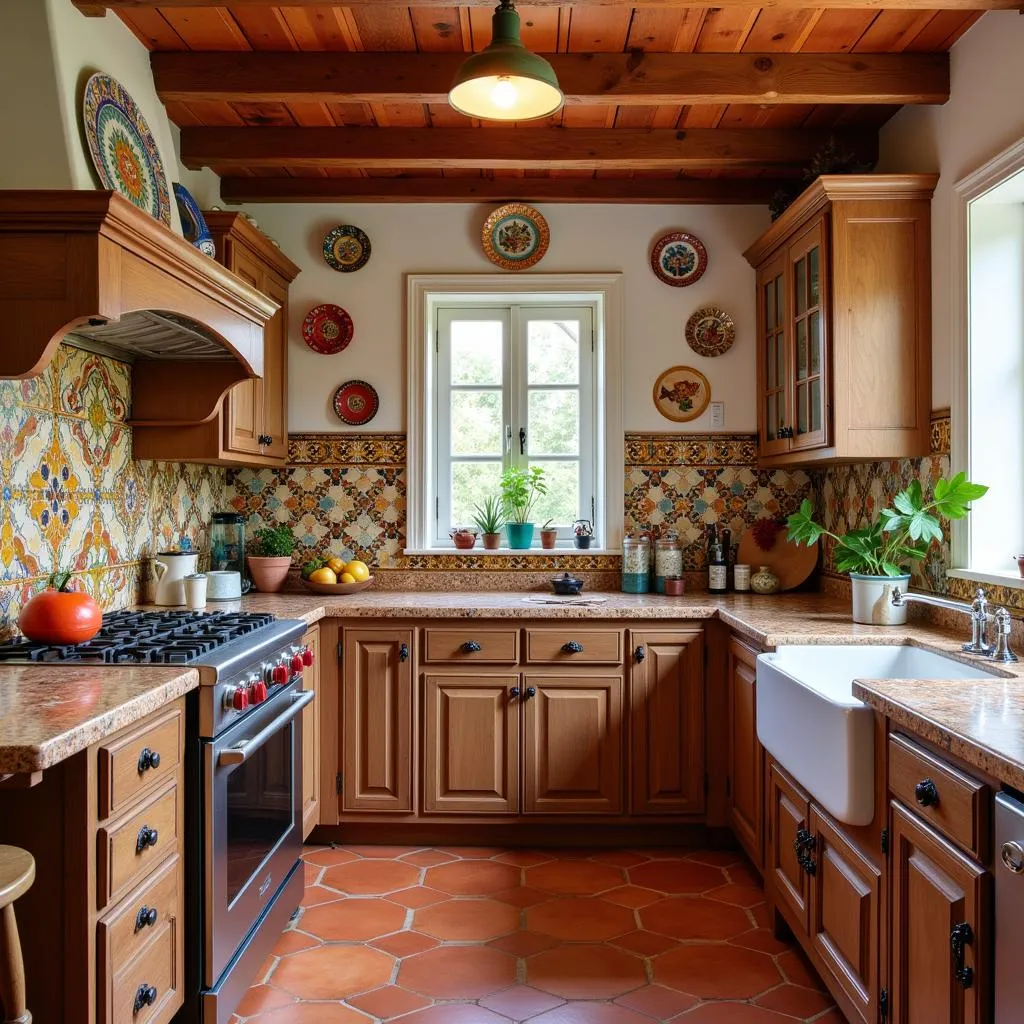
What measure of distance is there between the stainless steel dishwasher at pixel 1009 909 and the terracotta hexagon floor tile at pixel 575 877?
1703mm

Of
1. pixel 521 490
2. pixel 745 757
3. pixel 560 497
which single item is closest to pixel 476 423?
pixel 521 490

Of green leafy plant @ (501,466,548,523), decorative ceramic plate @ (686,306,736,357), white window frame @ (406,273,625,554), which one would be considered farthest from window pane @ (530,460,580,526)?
decorative ceramic plate @ (686,306,736,357)

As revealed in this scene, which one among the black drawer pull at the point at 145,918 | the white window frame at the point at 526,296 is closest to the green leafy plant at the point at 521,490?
the white window frame at the point at 526,296

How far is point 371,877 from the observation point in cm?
300

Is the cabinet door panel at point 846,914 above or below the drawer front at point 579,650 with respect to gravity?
below

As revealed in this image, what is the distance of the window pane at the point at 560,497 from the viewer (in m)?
3.97

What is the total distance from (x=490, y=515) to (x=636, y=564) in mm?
691

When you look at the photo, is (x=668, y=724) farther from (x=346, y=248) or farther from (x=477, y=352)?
(x=346, y=248)

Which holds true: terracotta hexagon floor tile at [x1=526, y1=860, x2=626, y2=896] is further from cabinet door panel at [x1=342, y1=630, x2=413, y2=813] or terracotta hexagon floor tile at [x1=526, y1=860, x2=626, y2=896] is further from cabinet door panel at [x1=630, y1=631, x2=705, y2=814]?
cabinet door panel at [x1=342, y1=630, x2=413, y2=813]

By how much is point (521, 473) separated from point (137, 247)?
2.08 m

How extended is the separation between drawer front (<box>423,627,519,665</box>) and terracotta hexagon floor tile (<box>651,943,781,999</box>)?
113 centimetres

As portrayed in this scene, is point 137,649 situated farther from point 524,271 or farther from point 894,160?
point 894,160

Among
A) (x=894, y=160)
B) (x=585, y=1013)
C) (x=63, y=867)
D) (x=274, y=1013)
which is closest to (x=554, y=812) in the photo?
(x=585, y=1013)

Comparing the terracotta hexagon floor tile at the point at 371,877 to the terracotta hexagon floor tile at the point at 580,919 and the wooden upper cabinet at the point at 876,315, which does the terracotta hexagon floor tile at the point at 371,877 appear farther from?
the wooden upper cabinet at the point at 876,315
